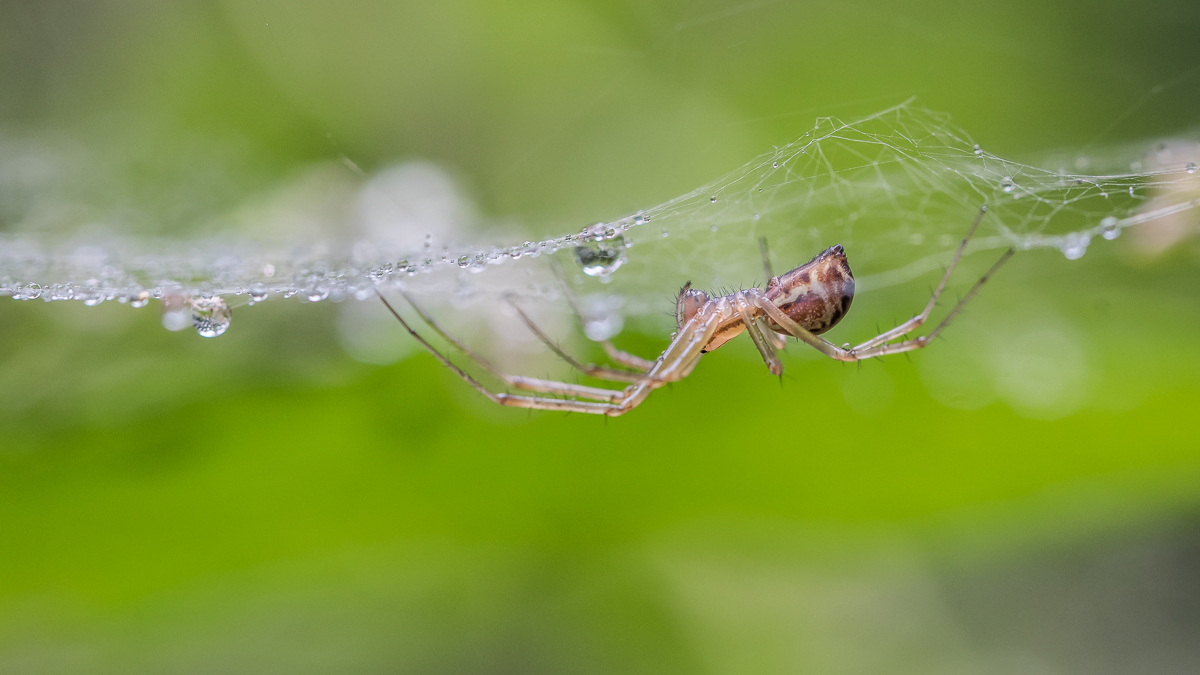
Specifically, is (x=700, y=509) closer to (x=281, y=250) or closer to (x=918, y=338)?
(x=918, y=338)

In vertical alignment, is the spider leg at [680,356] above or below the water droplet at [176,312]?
below

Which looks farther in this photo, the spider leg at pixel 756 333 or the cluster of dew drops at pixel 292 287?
the spider leg at pixel 756 333

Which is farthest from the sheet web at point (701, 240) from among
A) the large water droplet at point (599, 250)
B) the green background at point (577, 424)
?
the green background at point (577, 424)

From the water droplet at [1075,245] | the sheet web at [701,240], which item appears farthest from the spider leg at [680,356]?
the water droplet at [1075,245]

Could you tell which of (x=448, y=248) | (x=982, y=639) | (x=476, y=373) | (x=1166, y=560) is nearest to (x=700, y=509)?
(x=476, y=373)

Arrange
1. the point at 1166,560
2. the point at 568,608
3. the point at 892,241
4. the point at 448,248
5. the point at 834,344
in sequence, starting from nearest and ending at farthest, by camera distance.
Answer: the point at 834,344, the point at 448,248, the point at 568,608, the point at 892,241, the point at 1166,560

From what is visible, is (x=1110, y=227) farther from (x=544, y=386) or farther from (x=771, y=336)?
(x=544, y=386)

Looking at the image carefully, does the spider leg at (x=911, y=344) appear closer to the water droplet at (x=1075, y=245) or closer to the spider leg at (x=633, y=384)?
the water droplet at (x=1075, y=245)
